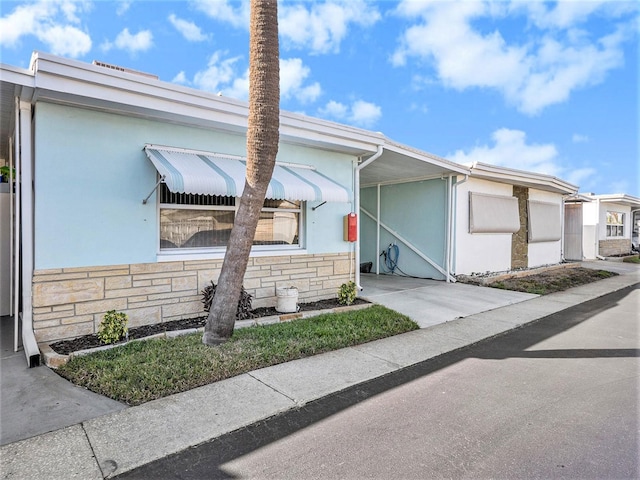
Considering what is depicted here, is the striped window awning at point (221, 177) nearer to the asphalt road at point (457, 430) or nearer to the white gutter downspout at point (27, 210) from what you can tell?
the white gutter downspout at point (27, 210)

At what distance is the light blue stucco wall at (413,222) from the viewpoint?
42.3 feet

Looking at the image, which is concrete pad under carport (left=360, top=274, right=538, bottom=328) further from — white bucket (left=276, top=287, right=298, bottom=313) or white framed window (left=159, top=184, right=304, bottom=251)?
white framed window (left=159, top=184, right=304, bottom=251)

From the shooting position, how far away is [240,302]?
702cm

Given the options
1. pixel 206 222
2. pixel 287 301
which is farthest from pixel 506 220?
pixel 206 222

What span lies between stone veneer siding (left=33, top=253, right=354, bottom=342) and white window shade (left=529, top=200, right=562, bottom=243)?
1267cm

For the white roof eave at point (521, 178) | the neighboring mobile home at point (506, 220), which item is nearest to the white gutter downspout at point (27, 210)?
the neighboring mobile home at point (506, 220)

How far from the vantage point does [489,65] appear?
13336 millimetres

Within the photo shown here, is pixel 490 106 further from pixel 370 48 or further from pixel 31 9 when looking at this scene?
pixel 31 9

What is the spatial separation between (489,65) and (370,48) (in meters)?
4.43

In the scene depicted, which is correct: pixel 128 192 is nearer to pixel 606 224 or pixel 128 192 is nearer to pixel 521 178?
pixel 521 178

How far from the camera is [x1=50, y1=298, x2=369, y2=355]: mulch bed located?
540 cm

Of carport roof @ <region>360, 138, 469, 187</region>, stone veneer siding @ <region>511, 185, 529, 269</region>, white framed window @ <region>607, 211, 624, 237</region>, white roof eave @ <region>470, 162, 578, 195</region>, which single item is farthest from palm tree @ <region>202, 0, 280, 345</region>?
white framed window @ <region>607, 211, 624, 237</region>

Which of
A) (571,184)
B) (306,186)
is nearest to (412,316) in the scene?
(306,186)

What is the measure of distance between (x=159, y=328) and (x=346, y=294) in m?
4.09
